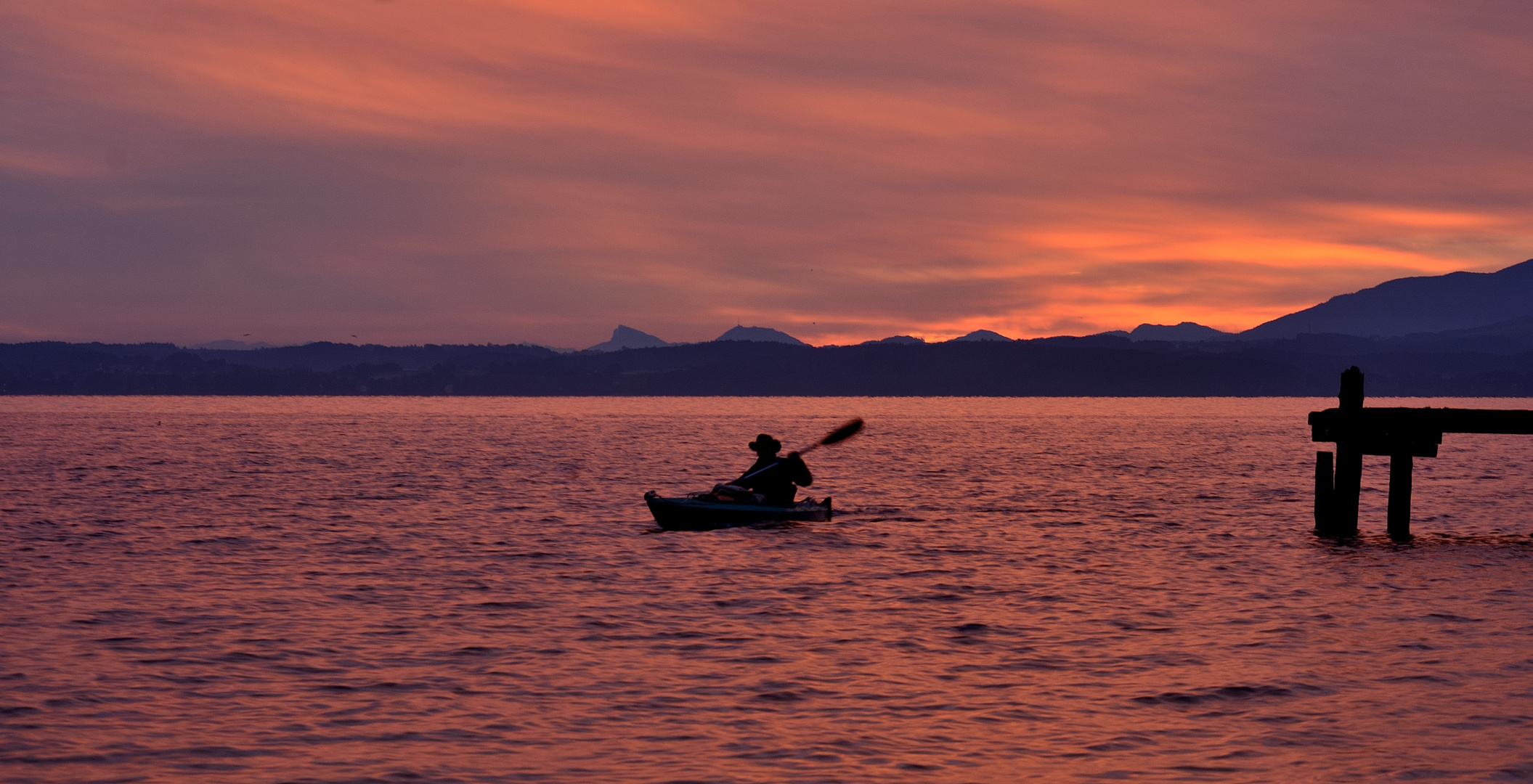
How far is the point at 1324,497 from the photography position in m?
29.3

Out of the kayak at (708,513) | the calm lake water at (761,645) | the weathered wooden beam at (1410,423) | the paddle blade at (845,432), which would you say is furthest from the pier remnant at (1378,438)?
the paddle blade at (845,432)

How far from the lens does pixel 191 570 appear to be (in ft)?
74.7

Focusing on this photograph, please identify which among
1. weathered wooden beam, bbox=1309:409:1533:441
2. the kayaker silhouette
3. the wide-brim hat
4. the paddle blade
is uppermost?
weathered wooden beam, bbox=1309:409:1533:441

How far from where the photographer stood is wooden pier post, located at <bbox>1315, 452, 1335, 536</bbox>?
29.0m

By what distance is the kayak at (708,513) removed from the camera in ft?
96.0

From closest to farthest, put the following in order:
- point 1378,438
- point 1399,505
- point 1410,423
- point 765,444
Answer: point 1410,423, point 1378,438, point 1399,505, point 765,444

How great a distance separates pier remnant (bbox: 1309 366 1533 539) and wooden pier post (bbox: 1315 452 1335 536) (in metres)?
0.02

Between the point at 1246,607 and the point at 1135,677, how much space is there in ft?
19.0

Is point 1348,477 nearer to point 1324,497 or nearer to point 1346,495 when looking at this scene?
point 1346,495

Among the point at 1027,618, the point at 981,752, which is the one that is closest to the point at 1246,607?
the point at 1027,618

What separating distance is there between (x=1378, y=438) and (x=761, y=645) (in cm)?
1780

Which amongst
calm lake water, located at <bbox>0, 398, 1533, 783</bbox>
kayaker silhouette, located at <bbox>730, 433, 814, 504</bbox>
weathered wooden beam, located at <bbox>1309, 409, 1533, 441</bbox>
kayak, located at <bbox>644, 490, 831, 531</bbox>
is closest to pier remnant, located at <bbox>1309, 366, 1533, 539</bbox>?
weathered wooden beam, located at <bbox>1309, 409, 1533, 441</bbox>

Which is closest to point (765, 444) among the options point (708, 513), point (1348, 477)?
point (708, 513)

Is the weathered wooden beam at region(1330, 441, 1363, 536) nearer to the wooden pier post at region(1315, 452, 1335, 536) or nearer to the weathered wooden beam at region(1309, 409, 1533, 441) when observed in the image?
the wooden pier post at region(1315, 452, 1335, 536)
